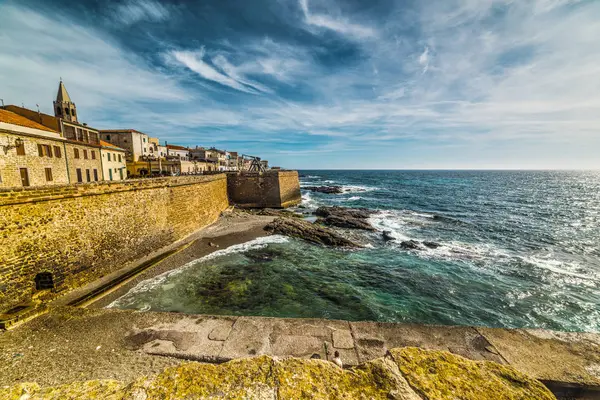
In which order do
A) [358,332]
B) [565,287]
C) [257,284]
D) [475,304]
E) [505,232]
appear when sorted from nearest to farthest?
[358,332] < [475,304] < [257,284] < [565,287] < [505,232]

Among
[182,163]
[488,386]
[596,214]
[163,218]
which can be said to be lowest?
[596,214]

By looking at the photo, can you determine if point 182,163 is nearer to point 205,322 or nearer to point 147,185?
point 147,185

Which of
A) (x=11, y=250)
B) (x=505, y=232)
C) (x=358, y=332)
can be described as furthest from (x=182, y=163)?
(x=505, y=232)

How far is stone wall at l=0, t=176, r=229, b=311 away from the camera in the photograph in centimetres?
822

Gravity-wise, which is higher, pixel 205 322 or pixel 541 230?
pixel 205 322

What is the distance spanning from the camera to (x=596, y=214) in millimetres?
34188

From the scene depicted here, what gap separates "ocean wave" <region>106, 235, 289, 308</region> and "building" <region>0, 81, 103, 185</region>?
14.6 metres

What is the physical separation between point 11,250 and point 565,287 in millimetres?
23768

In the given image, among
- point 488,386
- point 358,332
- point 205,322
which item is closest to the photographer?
point 488,386

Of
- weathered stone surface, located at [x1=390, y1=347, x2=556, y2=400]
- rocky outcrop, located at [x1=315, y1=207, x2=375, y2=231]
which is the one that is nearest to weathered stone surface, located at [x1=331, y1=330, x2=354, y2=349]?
weathered stone surface, located at [x1=390, y1=347, x2=556, y2=400]

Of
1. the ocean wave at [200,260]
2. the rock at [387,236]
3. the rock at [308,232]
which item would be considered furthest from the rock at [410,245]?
the ocean wave at [200,260]

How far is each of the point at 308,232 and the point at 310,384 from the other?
1770 cm

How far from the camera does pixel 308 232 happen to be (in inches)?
764

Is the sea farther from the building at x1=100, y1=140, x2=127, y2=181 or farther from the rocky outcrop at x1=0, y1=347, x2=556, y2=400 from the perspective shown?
the building at x1=100, y1=140, x2=127, y2=181
